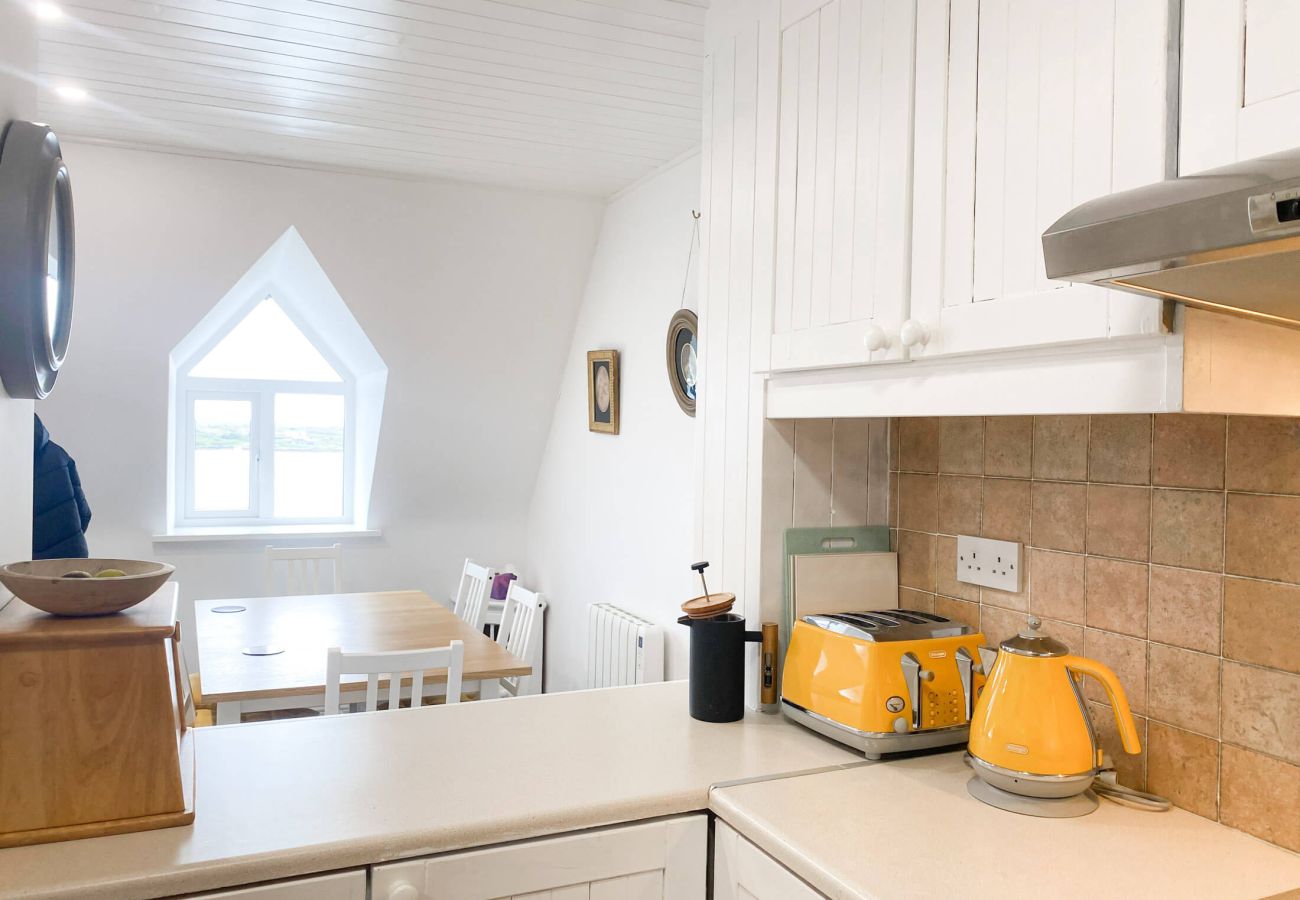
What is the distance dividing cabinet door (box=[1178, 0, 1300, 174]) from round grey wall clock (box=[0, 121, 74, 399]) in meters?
1.56

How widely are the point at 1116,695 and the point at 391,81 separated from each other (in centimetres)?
243

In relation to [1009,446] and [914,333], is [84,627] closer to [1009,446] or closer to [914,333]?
[914,333]

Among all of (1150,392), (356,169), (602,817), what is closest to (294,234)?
(356,169)

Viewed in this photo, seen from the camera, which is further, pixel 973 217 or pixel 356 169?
pixel 356 169

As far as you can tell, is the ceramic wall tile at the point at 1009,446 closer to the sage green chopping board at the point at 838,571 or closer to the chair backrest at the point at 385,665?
the sage green chopping board at the point at 838,571

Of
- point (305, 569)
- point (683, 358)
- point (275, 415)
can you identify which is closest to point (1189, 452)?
point (683, 358)

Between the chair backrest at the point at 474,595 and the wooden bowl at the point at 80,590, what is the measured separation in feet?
8.30

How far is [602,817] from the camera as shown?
1377mm

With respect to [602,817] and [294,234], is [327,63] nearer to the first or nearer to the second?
[294,234]

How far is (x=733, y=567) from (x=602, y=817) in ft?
2.14

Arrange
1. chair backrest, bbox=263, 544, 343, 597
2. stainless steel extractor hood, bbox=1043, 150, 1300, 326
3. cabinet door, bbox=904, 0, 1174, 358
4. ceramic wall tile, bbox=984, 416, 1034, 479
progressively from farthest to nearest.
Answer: chair backrest, bbox=263, 544, 343, 597 < ceramic wall tile, bbox=984, 416, 1034, 479 < cabinet door, bbox=904, 0, 1174, 358 < stainless steel extractor hood, bbox=1043, 150, 1300, 326

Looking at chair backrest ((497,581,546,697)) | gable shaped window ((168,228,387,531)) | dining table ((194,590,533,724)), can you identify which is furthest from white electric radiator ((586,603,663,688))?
gable shaped window ((168,228,387,531))

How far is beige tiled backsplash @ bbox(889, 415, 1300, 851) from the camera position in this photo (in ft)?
4.11

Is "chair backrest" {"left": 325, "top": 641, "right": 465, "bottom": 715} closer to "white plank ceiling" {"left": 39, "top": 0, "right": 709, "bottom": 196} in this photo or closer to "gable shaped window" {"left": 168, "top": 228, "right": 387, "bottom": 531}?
"white plank ceiling" {"left": 39, "top": 0, "right": 709, "bottom": 196}
